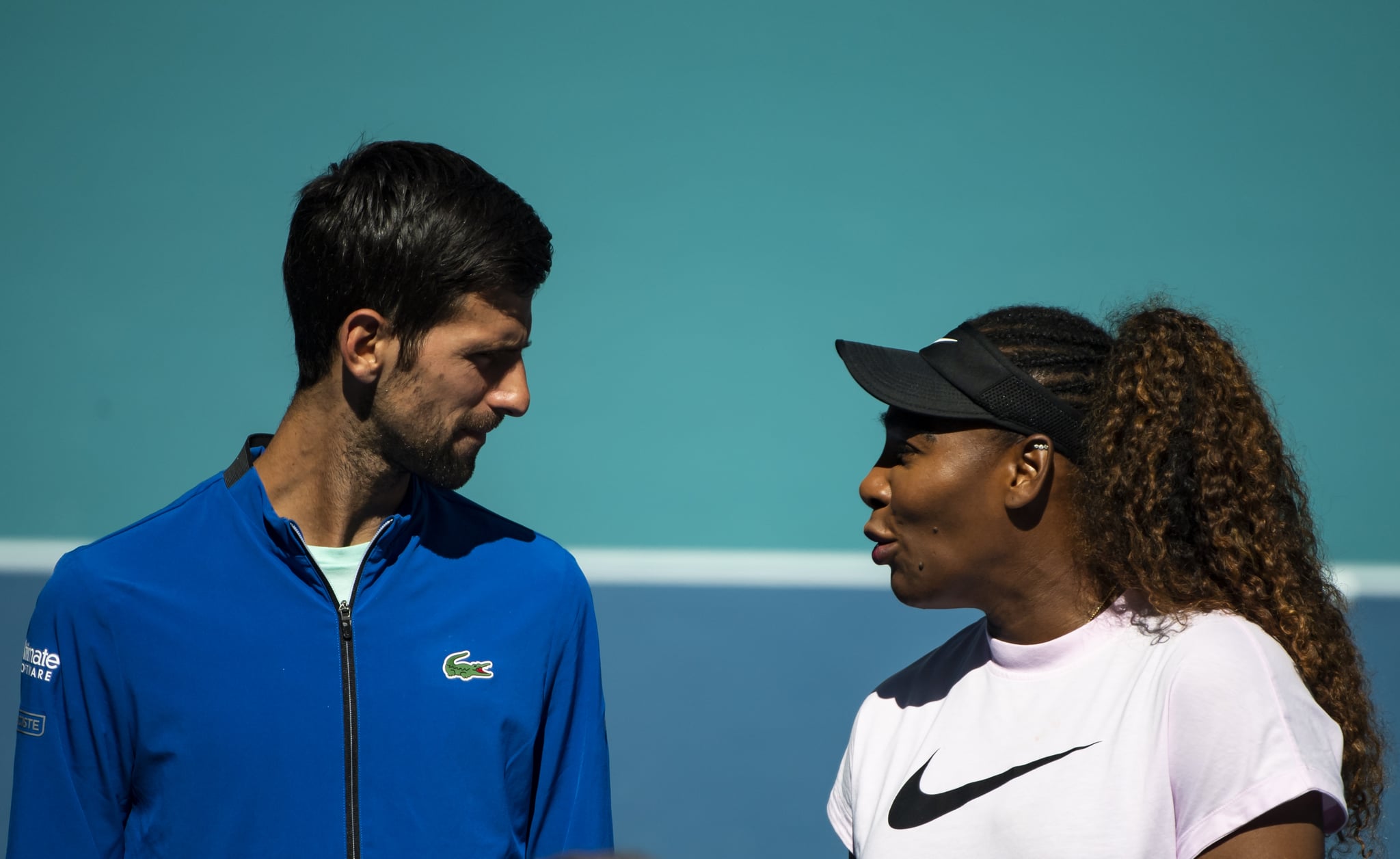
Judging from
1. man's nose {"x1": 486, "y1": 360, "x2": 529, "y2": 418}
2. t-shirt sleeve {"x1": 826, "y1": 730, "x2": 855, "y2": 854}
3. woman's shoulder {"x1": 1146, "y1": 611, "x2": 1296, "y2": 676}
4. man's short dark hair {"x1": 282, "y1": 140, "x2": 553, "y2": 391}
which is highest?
man's short dark hair {"x1": 282, "y1": 140, "x2": 553, "y2": 391}

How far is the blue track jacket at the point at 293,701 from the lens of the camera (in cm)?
162

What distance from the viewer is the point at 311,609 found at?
174 centimetres

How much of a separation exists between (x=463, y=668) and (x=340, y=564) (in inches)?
10.4

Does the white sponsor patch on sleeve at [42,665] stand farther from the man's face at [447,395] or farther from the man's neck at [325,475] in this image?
the man's face at [447,395]

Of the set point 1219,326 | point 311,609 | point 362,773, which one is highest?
point 1219,326

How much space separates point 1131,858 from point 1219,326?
0.96 meters

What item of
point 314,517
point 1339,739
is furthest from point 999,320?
point 314,517

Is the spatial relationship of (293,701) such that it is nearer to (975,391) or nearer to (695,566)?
(975,391)

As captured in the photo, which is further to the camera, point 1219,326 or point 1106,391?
point 1219,326

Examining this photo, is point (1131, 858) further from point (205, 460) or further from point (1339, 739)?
point (205, 460)

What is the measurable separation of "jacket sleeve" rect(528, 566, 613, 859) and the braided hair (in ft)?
2.78

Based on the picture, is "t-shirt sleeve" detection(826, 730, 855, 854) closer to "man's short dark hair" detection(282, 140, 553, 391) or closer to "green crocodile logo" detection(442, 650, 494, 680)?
"green crocodile logo" detection(442, 650, 494, 680)

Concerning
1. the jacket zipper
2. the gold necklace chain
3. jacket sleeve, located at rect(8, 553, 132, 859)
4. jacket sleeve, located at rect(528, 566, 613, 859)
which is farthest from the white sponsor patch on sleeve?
the gold necklace chain

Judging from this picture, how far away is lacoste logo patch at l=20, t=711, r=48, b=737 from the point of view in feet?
5.32
